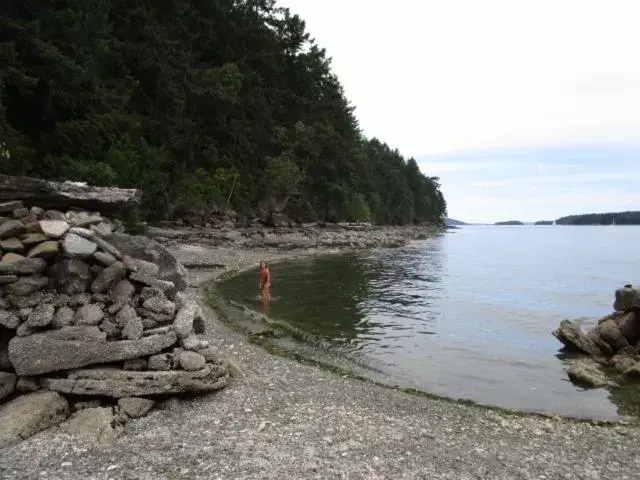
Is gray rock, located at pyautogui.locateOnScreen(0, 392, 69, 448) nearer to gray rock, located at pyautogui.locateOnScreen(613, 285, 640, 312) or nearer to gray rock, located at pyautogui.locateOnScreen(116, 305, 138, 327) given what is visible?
gray rock, located at pyautogui.locateOnScreen(116, 305, 138, 327)

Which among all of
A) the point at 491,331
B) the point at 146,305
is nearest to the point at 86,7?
the point at 146,305

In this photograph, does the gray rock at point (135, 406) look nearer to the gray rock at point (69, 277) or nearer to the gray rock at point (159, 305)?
the gray rock at point (159, 305)

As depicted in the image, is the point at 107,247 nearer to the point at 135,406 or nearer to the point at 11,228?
the point at 11,228

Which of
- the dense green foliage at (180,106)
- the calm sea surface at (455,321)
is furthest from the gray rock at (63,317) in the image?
the dense green foliage at (180,106)

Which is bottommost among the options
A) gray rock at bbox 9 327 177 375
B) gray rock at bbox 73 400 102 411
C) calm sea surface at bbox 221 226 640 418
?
calm sea surface at bbox 221 226 640 418

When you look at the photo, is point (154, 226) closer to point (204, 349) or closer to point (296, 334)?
point (296, 334)

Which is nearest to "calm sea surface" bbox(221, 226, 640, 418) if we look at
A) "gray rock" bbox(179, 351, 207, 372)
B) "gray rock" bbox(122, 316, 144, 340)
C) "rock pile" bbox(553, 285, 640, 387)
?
"rock pile" bbox(553, 285, 640, 387)

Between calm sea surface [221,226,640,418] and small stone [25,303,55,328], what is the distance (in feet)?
34.9

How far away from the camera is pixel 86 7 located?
40.1 meters

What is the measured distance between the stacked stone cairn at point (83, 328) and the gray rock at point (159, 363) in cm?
2

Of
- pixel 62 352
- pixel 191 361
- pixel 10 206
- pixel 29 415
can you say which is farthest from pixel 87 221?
pixel 29 415

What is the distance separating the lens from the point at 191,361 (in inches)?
430

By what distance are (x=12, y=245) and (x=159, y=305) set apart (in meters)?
3.61

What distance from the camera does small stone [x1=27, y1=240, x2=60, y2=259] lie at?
35.3 ft
